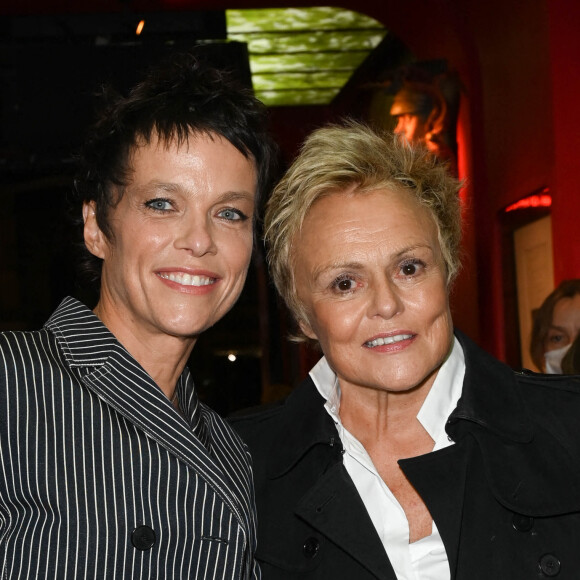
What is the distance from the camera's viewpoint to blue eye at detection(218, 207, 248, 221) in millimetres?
2240

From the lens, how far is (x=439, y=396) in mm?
2275

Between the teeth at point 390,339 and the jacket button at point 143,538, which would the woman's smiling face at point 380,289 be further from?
the jacket button at point 143,538

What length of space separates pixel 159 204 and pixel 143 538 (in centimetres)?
79

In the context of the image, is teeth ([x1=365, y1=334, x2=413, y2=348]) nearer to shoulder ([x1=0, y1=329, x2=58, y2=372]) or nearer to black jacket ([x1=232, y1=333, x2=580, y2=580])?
black jacket ([x1=232, y1=333, x2=580, y2=580])

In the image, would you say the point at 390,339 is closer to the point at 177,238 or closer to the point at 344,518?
the point at 344,518

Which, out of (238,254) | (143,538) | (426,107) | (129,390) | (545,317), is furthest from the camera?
(426,107)

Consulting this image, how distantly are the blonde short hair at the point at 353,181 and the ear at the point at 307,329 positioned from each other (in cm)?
2

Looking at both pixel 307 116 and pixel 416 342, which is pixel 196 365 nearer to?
pixel 307 116

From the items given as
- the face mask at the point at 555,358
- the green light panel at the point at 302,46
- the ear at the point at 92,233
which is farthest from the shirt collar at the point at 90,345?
the green light panel at the point at 302,46

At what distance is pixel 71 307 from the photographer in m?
2.22

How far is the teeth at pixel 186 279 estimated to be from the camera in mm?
2184

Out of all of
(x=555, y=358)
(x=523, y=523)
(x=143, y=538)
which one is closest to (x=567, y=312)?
(x=555, y=358)

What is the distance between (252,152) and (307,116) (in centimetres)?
934

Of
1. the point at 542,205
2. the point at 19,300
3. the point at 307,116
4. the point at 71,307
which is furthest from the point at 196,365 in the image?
the point at 71,307
